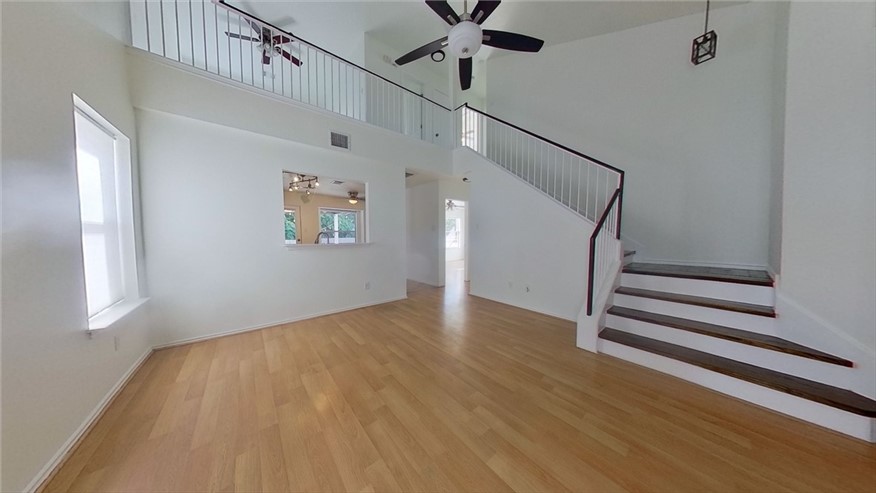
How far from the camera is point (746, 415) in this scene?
1.73 meters

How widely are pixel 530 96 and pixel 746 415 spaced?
5.21 meters

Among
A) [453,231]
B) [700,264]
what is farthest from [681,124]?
[453,231]

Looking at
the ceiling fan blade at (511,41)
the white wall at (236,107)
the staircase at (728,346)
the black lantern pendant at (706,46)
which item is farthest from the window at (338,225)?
the black lantern pendant at (706,46)

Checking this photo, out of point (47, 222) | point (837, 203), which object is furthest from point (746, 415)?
point (47, 222)

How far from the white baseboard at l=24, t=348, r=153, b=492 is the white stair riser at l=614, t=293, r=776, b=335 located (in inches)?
176

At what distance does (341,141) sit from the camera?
3766mm

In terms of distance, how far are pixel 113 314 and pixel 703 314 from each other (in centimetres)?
517

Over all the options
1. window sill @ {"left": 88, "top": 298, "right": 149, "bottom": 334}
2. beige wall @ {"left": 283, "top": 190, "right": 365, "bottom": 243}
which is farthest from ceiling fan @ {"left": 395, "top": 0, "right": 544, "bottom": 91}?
window sill @ {"left": 88, "top": 298, "right": 149, "bottom": 334}

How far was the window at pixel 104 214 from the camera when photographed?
6.36 ft

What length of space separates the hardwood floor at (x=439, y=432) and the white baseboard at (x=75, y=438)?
0.04 metres

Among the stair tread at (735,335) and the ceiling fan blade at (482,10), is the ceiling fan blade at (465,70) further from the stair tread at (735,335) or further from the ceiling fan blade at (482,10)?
the stair tread at (735,335)

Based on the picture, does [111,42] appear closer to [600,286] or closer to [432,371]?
[432,371]

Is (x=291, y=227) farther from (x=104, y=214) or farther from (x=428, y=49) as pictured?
(x=428, y=49)

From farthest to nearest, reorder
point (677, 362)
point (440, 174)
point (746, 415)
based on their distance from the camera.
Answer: point (440, 174)
point (677, 362)
point (746, 415)
